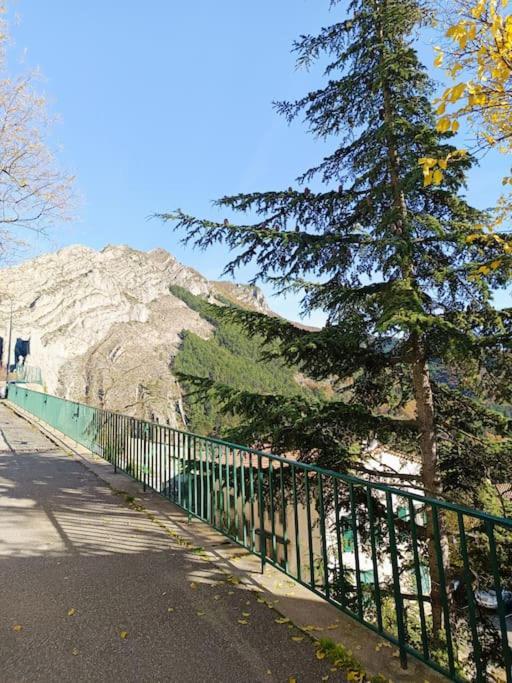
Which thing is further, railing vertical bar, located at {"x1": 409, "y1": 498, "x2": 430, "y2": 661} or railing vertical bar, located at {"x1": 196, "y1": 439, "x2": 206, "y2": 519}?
railing vertical bar, located at {"x1": 196, "y1": 439, "x2": 206, "y2": 519}

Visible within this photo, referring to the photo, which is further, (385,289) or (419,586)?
(385,289)

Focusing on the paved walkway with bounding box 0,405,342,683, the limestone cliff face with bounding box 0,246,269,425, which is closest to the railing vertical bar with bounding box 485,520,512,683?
the paved walkway with bounding box 0,405,342,683

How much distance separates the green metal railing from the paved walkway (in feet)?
1.76

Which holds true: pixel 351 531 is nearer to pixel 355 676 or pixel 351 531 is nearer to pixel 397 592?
pixel 397 592

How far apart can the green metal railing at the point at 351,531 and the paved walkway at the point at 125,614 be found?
21.1 inches

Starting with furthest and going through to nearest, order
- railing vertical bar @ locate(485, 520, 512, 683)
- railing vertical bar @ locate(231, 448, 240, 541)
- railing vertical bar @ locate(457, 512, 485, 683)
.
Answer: railing vertical bar @ locate(231, 448, 240, 541) → railing vertical bar @ locate(457, 512, 485, 683) → railing vertical bar @ locate(485, 520, 512, 683)

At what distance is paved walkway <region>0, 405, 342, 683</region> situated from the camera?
8.05 feet

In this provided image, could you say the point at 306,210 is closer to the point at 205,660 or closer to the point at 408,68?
the point at 408,68

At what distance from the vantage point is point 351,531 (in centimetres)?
354

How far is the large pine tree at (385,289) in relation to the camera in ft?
20.9

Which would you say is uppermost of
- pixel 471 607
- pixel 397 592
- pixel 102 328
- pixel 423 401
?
pixel 102 328

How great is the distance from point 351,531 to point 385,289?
4.17 m

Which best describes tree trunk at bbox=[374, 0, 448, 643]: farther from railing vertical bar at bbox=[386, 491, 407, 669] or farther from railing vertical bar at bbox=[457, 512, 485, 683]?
railing vertical bar at bbox=[457, 512, 485, 683]

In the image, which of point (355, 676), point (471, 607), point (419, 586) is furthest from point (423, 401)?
point (355, 676)
